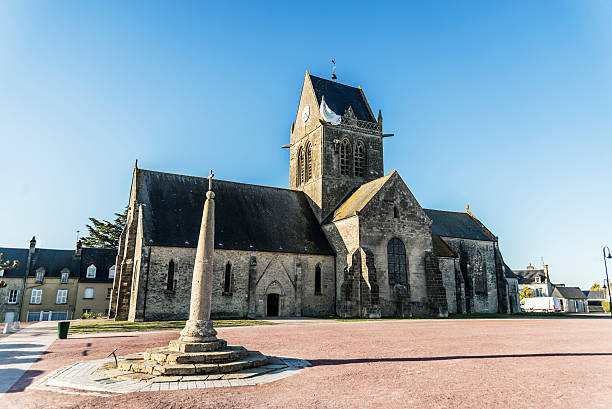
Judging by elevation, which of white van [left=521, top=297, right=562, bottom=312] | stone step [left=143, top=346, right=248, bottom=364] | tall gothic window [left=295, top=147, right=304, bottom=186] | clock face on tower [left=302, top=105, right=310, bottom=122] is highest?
clock face on tower [left=302, top=105, right=310, bottom=122]

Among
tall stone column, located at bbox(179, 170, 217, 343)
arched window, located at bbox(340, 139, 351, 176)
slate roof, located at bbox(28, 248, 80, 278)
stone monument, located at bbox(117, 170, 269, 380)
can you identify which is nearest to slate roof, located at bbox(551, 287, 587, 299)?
arched window, located at bbox(340, 139, 351, 176)

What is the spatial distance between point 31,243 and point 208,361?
3705 centimetres

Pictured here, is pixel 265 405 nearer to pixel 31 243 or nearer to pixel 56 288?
pixel 56 288

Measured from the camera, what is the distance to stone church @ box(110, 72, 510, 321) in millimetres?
24562

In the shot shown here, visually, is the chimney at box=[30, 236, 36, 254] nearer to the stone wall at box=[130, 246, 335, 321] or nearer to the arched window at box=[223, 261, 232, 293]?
the stone wall at box=[130, 246, 335, 321]

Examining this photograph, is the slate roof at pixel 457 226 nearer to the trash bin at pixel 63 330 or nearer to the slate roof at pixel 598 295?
the trash bin at pixel 63 330

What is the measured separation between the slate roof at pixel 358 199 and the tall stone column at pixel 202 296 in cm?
1827

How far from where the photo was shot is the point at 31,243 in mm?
36969

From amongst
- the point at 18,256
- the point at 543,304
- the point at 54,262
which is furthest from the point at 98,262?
the point at 543,304

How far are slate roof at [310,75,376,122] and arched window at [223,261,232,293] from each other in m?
16.5

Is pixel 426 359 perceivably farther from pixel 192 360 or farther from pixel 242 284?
pixel 242 284

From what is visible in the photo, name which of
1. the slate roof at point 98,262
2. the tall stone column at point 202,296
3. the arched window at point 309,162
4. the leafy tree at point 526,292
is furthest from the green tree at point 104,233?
the leafy tree at point 526,292

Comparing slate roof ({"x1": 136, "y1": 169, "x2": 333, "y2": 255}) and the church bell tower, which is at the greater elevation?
the church bell tower

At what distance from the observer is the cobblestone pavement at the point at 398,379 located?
5.83 metres
